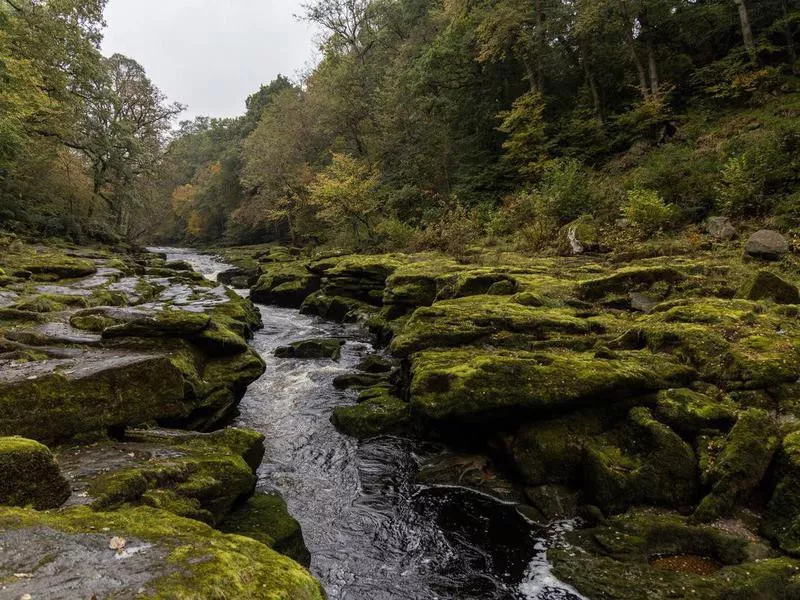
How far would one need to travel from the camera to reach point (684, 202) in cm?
1480

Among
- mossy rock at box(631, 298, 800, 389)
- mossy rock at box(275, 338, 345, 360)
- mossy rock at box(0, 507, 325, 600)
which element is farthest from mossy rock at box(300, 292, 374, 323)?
mossy rock at box(0, 507, 325, 600)

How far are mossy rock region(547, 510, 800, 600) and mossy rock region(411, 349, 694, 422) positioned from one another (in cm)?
162

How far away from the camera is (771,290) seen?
7.96m

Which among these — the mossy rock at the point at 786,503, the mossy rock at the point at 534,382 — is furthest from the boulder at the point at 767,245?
the mossy rock at the point at 786,503

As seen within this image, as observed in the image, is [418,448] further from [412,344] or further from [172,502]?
[172,502]

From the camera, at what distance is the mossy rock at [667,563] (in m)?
4.05

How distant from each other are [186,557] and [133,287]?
1513cm

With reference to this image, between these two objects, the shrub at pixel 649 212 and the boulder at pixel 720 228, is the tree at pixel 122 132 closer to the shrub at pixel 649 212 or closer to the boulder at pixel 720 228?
the shrub at pixel 649 212

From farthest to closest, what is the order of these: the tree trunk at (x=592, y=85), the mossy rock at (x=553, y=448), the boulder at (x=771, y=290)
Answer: the tree trunk at (x=592, y=85) → the boulder at (x=771, y=290) → the mossy rock at (x=553, y=448)

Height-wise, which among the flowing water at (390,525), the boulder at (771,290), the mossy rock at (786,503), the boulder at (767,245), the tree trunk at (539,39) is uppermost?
the tree trunk at (539,39)

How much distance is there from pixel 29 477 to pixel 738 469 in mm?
6687

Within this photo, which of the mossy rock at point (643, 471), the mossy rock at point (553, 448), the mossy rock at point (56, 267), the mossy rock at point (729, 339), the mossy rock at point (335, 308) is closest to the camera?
the mossy rock at point (643, 471)

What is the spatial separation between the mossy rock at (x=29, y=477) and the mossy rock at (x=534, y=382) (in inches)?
179

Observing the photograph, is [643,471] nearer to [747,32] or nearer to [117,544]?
[117,544]
